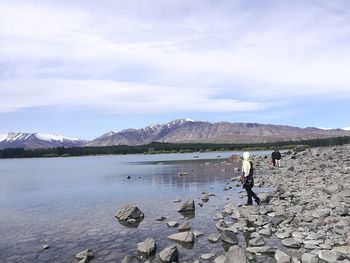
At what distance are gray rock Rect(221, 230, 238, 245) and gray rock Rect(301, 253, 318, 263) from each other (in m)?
3.77

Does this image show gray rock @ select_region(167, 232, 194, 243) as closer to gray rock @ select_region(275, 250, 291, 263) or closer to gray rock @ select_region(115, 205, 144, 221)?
gray rock @ select_region(275, 250, 291, 263)

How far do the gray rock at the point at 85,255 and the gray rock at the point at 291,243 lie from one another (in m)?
8.24

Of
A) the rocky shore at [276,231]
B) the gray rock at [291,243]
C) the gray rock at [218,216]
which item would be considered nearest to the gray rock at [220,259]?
the rocky shore at [276,231]

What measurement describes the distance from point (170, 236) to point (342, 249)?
804cm

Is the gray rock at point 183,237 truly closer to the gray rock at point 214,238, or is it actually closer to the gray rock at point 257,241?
the gray rock at point 214,238

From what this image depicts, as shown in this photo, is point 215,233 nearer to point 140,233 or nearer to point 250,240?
point 250,240

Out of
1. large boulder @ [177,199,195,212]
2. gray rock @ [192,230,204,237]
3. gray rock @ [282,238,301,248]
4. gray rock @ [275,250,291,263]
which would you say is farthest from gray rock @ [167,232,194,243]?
large boulder @ [177,199,195,212]

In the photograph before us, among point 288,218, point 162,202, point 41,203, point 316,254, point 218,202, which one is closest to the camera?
point 316,254

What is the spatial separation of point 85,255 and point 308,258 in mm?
9076

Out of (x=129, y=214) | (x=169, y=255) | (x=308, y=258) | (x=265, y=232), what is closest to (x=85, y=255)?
(x=169, y=255)

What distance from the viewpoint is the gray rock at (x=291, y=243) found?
16.2 m

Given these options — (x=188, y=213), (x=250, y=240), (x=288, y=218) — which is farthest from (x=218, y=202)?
(x=250, y=240)

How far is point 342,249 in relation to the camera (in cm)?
1471

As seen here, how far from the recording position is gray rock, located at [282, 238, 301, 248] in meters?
16.2
